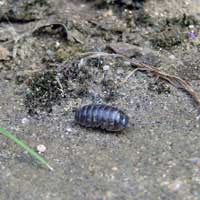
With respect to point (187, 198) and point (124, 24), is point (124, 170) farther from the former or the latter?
point (124, 24)

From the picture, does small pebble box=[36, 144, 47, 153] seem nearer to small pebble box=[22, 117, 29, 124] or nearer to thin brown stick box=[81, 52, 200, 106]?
small pebble box=[22, 117, 29, 124]

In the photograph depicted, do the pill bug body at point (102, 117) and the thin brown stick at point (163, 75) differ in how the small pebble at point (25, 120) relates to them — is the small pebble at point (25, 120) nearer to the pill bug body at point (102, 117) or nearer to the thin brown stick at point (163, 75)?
the pill bug body at point (102, 117)

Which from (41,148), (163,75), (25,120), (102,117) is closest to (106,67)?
(163,75)

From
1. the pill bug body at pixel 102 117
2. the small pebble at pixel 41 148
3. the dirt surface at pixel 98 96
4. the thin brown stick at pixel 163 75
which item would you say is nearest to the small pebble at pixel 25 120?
the dirt surface at pixel 98 96

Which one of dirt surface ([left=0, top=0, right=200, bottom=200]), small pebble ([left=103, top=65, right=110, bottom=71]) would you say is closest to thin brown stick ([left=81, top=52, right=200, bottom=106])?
dirt surface ([left=0, top=0, right=200, bottom=200])

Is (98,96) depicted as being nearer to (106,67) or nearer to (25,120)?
(106,67)
